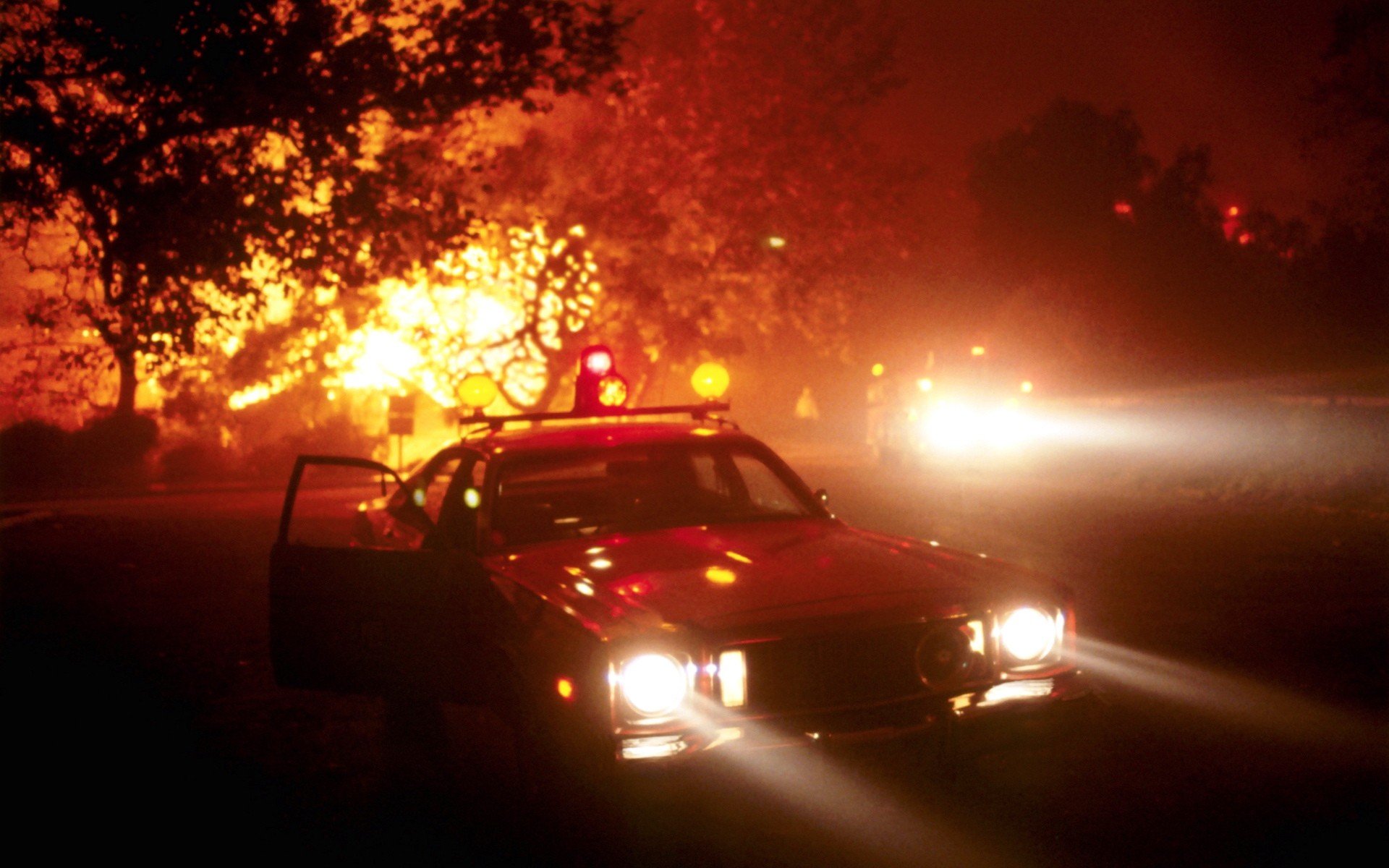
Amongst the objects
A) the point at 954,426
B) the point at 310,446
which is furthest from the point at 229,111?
the point at 310,446

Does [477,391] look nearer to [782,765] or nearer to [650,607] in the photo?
[650,607]

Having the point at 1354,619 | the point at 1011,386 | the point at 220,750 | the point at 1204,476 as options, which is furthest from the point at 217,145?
the point at 1011,386

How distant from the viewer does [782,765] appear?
4094 mm

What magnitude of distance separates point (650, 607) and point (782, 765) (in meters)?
0.64

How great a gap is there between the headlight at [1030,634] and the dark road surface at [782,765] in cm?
27

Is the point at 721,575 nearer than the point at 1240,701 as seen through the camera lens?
Yes

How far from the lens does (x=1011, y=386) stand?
27.1m

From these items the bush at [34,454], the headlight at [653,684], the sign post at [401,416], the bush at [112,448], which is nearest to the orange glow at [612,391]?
the headlight at [653,684]

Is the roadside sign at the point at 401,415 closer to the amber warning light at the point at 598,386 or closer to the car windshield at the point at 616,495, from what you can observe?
the amber warning light at the point at 598,386

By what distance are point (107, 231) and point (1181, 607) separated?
9516mm

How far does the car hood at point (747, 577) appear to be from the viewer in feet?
14.3

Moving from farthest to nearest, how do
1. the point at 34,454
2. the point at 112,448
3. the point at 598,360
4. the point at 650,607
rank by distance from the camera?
the point at 112,448
the point at 34,454
the point at 598,360
the point at 650,607

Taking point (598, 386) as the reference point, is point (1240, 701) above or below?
below

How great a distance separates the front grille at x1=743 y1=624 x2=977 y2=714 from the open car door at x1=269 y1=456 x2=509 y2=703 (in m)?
1.03
